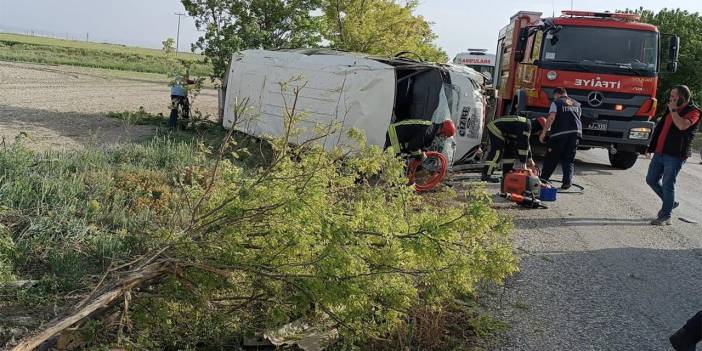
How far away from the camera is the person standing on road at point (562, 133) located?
33.9 feet

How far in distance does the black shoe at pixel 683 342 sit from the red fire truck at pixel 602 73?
8.78 meters

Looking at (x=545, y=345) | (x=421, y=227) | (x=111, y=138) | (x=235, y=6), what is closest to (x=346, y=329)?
(x=421, y=227)

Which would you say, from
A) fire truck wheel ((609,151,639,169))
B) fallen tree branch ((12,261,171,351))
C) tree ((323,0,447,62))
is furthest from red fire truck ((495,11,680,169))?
fallen tree branch ((12,261,171,351))

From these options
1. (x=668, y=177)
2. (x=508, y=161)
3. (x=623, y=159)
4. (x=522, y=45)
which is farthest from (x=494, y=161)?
(x=623, y=159)

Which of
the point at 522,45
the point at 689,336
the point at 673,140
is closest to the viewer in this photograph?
the point at 689,336

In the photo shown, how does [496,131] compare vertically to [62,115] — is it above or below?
above

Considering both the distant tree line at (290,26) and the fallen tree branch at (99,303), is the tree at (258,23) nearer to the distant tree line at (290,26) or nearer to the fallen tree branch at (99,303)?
the distant tree line at (290,26)

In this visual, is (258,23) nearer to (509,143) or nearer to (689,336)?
(509,143)

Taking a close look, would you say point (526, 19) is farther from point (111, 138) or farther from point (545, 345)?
point (545, 345)

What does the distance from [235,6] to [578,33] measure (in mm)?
8665

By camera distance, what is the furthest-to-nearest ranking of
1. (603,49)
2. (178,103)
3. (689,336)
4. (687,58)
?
(687,58) → (178,103) → (603,49) → (689,336)

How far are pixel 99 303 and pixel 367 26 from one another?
1498cm

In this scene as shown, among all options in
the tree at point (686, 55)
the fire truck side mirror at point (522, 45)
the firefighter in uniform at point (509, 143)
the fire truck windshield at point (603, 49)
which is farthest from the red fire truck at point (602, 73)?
the tree at point (686, 55)

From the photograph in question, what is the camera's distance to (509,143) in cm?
1013
